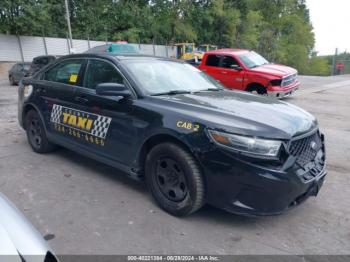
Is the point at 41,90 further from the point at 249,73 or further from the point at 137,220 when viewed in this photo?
the point at 249,73

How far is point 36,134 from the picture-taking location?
17.5ft

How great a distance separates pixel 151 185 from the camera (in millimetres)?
3596

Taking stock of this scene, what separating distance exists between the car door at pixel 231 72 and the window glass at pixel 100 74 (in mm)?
7704

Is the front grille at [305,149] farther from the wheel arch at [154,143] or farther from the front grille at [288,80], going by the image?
the front grille at [288,80]

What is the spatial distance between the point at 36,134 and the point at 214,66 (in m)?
8.07

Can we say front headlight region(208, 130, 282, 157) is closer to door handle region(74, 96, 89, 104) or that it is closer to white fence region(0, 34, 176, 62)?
door handle region(74, 96, 89, 104)

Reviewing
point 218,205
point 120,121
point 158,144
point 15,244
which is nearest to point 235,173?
point 218,205

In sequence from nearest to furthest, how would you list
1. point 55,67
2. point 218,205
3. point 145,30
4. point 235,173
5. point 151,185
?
1. point 235,173
2. point 218,205
3. point 151,185
4. point 55,67
5. point 145,30

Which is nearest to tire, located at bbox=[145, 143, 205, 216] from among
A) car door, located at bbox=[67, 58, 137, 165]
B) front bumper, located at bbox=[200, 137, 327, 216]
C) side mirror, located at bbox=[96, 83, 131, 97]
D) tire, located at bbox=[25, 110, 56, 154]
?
front bumper, located at bbox=[200, 137, 327, 216]

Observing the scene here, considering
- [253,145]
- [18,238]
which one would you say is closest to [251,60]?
[253,145]

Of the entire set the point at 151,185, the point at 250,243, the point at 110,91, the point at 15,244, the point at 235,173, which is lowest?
the point at 250,243

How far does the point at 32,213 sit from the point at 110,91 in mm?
1505

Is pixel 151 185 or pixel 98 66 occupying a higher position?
pixel 98 66

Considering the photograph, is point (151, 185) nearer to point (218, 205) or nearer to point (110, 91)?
point (218, 205)
